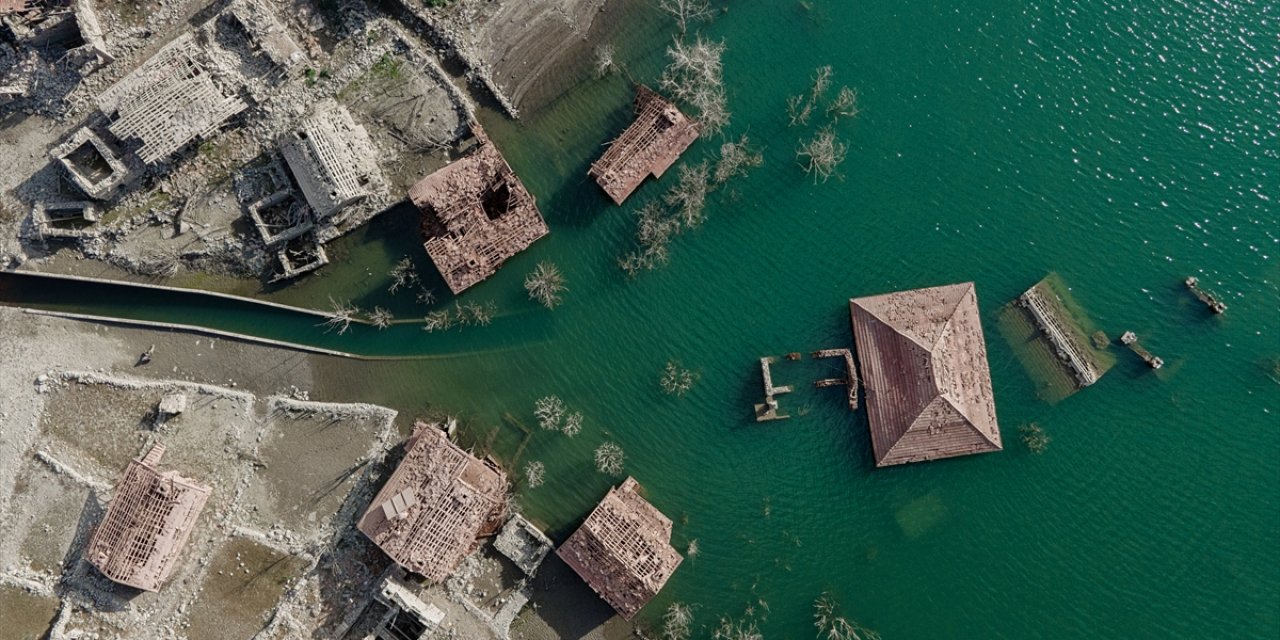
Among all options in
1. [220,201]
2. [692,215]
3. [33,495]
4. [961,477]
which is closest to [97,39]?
[220,201]

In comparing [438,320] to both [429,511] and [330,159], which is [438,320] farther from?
[429,511]

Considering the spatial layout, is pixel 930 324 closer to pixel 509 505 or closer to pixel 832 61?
pixel 832 61

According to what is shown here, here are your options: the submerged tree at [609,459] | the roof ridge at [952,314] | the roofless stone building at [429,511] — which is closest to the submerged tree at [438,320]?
the roofless stone building at [429,511]

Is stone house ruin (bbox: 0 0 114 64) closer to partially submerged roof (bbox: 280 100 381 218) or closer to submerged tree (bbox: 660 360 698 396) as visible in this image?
partially submerged roof (bbox: 280 100 381 218)

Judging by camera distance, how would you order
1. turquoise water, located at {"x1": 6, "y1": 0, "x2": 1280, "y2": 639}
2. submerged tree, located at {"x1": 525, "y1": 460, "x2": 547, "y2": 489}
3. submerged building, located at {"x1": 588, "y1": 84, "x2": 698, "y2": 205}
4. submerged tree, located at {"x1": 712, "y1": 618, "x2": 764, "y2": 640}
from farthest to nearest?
submerged tree, located at {"x1": 525, "y1": 460, "x2": 547, "y2": 489}, turquoise water, located at {"x1": 6, "y1": 0, "x2": 1280, "y2": 639}, submerged tree, located at {"x1": 712, "y1": 618, "x2": 764, "y2": 640}, submerged building, located at {"x1": 588, "y1": 84, "x2": 698, "y2": 205}

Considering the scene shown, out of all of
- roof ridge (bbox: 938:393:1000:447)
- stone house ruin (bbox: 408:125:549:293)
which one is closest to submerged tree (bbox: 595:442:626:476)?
stone house ruin (bbox: 408:125:549:293)

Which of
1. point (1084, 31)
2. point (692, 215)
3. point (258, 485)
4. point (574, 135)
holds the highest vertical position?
point (1084, 31)

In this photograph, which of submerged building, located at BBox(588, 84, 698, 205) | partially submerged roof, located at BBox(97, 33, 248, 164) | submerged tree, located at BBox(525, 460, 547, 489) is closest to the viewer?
partially submerged roof, located at BBox(97, 33, 248, 164)

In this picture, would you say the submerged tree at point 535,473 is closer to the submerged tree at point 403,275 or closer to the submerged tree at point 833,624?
the submerged tree at point 403,275
